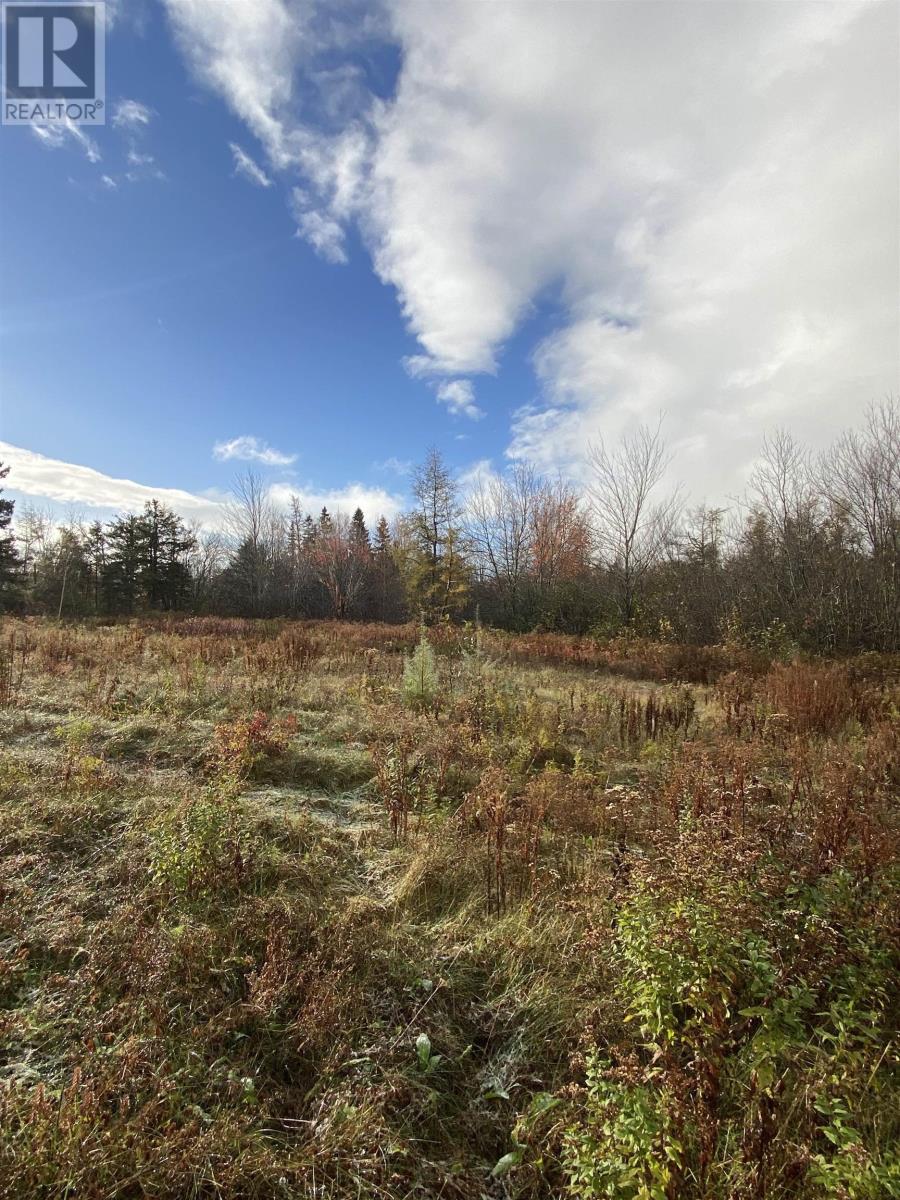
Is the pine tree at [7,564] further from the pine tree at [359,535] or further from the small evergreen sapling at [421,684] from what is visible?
the small evergreen sapling at [421,684]

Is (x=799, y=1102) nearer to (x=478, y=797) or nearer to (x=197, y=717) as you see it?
(x=478, y=797)

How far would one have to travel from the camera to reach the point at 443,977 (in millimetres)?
2631

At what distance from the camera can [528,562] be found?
28.1m

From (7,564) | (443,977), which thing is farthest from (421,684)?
(7,564)

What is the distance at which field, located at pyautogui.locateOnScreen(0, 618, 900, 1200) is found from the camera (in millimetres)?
1769

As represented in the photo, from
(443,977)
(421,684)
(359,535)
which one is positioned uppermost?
(359,535)

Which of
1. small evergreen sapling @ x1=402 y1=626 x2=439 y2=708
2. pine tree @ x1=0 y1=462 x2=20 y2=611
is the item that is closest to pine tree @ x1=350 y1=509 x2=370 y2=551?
pine tree @ x1=0 y1=462 x2=20 y2=611

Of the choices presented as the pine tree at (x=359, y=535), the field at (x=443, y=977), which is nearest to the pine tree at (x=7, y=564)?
the pine tree at (x=359, y=535)

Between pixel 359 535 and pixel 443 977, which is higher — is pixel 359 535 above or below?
above

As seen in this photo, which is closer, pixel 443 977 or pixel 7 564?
pixel 443 977

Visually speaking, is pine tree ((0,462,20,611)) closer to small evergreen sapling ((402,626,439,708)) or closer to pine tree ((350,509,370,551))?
pine tree ((350,509,370,551))

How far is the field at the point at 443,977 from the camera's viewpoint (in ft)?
5.80

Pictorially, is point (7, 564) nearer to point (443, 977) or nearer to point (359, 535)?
point (359, 535)

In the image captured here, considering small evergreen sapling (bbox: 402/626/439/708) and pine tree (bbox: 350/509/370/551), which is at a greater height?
pine tree (bbox: 350/509/370/551)
